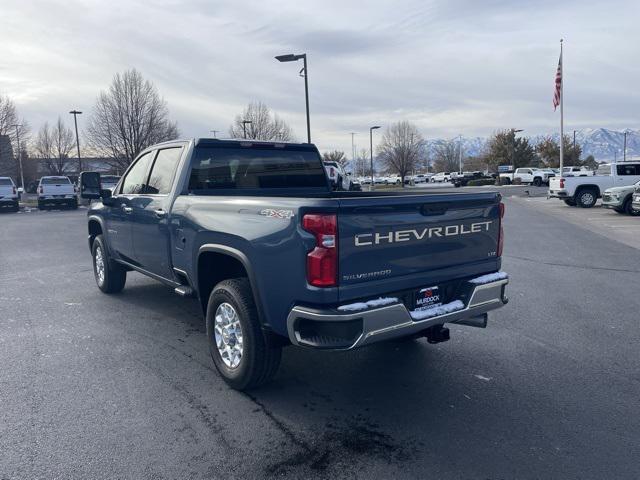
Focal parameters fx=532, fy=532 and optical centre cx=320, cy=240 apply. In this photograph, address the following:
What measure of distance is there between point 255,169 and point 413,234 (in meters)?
2.34

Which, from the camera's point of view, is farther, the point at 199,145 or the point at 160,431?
the point at 199,145

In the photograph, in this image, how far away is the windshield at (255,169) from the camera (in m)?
5.09

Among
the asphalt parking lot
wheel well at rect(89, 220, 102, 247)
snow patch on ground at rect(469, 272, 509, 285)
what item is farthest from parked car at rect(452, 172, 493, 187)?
snow patch on ground at rect(469, 272, 509, 285)

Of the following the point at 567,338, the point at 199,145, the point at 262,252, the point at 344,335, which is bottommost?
the point at 567,338

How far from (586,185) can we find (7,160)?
4392 centimetres

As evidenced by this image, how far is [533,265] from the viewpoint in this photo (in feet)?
30.4

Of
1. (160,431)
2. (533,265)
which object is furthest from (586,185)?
(160,431)

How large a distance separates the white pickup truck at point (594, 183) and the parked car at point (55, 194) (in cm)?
2332

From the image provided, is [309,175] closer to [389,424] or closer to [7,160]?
[389,424]

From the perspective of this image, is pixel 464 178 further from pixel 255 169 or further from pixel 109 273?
pixel 255 169

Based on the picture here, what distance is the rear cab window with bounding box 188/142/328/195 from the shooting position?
509 cm

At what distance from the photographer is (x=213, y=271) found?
14.5ft

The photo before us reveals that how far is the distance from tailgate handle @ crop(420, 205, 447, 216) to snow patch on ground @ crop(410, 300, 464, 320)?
0.67 meters

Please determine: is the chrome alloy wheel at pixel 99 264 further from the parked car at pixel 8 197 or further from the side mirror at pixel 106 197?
the parked car at pixel 8 197
